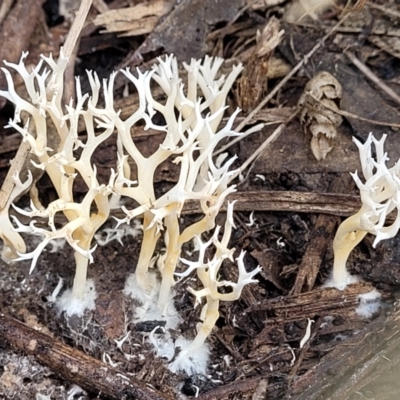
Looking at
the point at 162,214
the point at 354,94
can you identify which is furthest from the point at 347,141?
the point at 162,214

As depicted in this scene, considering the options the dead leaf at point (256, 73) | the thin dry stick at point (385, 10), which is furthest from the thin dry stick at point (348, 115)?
the thin dry stick at point (385, 10)

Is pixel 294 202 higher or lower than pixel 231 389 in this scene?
higher

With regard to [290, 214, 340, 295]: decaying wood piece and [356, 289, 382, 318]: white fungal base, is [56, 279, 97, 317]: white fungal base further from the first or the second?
[356, 289, 382, 318]: white fungal base

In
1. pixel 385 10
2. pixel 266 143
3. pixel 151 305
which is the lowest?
pixel 151 305

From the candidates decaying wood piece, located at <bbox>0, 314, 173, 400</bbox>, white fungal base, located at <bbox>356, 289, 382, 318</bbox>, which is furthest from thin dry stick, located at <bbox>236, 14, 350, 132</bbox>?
decaying wood piece, located at <bbox>0, 314, 173, 400</bbox>

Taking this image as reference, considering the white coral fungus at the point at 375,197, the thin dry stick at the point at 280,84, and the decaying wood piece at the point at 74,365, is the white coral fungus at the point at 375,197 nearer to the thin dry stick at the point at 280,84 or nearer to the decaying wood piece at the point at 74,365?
the thin dry stick at the point at 280,84

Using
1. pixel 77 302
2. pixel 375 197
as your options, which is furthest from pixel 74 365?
pixel 375 197

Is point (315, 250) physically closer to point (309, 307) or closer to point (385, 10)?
point (309, 307)

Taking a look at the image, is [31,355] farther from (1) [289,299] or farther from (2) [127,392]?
(1) [289,299]
